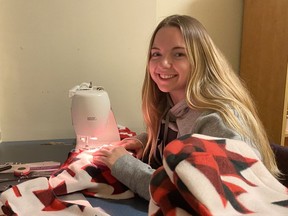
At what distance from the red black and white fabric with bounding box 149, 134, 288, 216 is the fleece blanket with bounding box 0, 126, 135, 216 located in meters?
0.33

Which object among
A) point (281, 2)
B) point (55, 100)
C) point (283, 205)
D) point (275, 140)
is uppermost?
point (281, 2)

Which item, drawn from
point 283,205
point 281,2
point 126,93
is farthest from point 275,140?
point 283,205

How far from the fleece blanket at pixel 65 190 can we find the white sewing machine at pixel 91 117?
160 millimetres

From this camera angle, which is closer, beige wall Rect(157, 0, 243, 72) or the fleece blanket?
the fleece blanket

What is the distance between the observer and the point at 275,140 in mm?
1794

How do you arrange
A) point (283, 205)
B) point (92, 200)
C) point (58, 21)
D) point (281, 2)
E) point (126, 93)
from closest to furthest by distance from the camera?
point (283, 205)
point (92, 200)
point (58, 21)
point (126, 93)
point (281, 2)

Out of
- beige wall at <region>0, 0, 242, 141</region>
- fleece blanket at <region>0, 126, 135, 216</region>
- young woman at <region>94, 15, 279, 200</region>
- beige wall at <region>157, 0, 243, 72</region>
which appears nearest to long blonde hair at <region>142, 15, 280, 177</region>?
young woman at <region>94, 15, 279, 200</region>

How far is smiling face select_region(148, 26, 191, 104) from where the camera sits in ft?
3.34

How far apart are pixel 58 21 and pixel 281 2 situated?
1243 mm

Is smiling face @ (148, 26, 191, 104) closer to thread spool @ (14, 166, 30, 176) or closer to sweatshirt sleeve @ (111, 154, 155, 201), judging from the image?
sweatshirt sleeve @ (111, 154, 155, 201)

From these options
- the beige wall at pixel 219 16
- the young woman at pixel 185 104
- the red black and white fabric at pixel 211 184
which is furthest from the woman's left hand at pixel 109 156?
the beige wall at pixel 219 16

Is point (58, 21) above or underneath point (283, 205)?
above

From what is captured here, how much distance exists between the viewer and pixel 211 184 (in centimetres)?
42

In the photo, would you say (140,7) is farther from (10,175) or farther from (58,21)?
(10,175)
